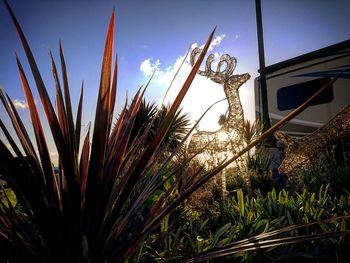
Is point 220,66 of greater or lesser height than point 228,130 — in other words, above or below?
above

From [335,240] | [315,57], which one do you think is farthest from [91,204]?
[315,57]

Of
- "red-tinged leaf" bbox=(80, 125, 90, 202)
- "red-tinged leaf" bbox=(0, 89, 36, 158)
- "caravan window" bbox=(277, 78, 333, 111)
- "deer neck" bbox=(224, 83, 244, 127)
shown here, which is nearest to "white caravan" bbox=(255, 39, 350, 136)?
"caravan window" bbox=(277, 78, 333, 111)

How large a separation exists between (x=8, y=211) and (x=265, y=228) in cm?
→ 124

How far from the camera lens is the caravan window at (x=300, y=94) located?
6719mm

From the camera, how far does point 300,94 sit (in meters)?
7.32

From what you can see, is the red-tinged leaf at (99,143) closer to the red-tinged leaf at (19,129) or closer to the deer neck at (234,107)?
the red-tinged leaf at (19,129)

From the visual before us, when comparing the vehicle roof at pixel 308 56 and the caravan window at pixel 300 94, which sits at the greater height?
the vehicle roof at pixel 308 56

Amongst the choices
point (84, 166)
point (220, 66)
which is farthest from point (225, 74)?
point (84, 166)

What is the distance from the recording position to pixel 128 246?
32.7 inches

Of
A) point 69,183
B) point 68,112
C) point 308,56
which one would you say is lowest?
point 69,183

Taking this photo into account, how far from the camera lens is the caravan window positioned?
6719 millimetres

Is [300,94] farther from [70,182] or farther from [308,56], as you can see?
[70,182]

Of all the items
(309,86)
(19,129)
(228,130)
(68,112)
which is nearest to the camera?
(68,112)

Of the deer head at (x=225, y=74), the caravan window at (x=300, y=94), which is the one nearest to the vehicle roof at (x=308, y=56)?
the caravan window at (x=300, y=94)
